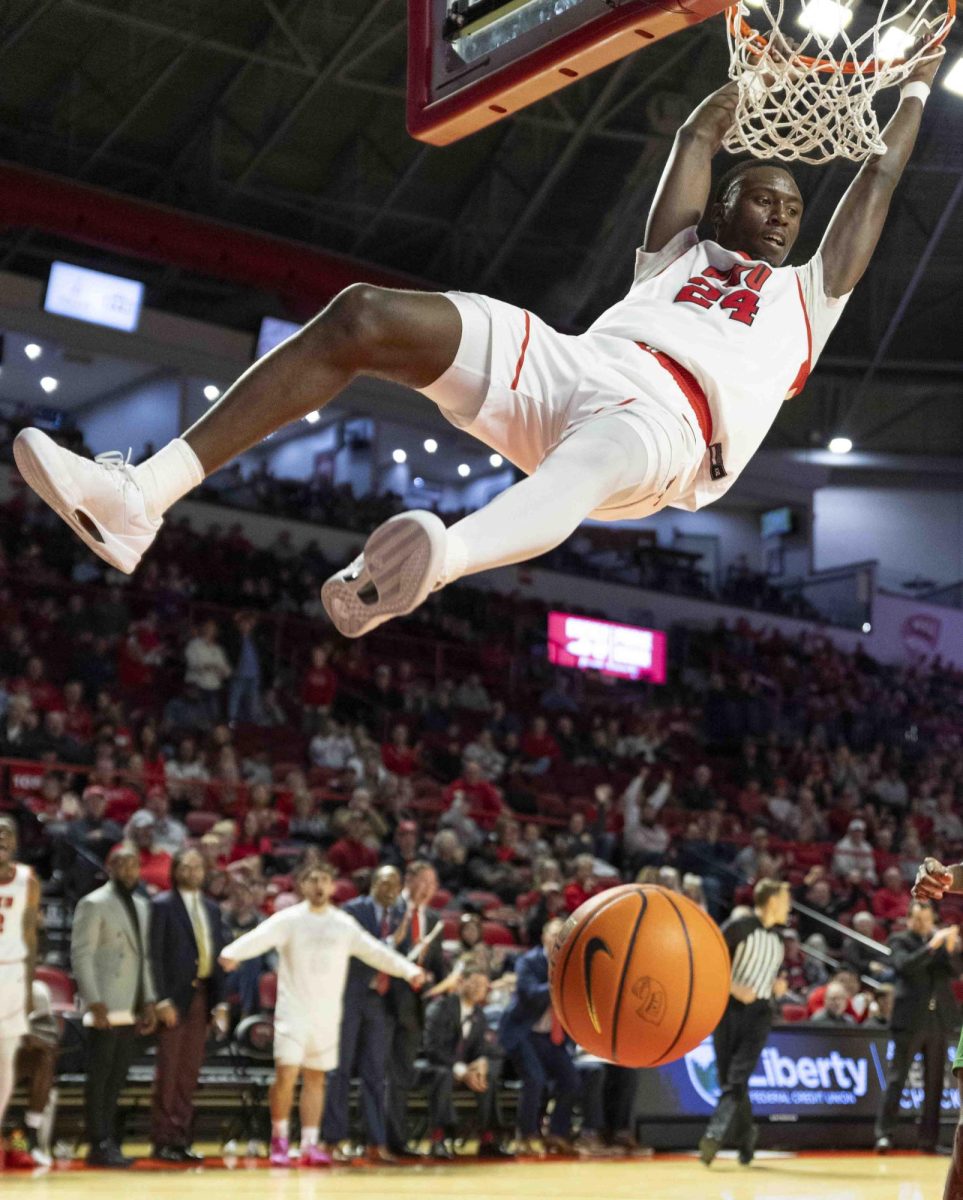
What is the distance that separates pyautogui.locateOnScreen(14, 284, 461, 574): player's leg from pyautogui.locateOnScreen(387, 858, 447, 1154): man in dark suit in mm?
6999

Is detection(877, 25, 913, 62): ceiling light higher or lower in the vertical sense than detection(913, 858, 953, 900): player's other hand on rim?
higher

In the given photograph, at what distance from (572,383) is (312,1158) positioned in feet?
22.6

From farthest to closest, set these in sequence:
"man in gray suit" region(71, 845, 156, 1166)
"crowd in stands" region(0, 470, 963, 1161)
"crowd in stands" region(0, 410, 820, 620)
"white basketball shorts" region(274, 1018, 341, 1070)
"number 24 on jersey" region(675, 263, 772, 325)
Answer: "crowd in stands" region(0, 410, 820, 620) → "crowd in stands" region(0, 470, 963, 1161) → "white basketball shorts" region(274, 1018, 341, 1070) → "man in gray suit" region(71, 845, 156, 1166) → "number 24 on jersey" region(675, 263, 772, 325)

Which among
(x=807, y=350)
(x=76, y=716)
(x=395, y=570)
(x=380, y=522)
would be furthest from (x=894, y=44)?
(x=380, y=522)

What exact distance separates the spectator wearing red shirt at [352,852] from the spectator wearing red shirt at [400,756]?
3.16 meters

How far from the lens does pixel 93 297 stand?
21.2 metres

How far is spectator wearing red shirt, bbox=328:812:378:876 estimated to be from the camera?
1377cm

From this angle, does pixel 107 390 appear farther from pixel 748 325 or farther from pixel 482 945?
pixel 748 325

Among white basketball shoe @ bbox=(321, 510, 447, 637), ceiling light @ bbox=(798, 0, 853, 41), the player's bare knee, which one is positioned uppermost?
ceiling light @ bbox=(798, 0, 853, 41)

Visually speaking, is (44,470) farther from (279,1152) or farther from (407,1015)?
(407,1015)

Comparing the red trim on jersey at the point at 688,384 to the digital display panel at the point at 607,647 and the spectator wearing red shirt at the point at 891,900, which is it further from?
the digital display panel at the point at 607,647

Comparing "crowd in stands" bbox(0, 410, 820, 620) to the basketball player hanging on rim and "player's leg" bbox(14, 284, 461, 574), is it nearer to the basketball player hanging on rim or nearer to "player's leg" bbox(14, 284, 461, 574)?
the basketball player hanging on rim

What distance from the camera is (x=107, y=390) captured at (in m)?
25.5

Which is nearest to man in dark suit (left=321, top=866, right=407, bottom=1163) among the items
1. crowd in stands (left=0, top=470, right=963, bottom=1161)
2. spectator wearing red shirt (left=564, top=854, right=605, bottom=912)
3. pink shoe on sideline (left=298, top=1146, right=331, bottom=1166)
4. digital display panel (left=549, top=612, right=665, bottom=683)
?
pink shoe on sideline (left=298, top=1146, right=331, bottom=1166)
